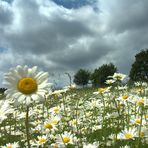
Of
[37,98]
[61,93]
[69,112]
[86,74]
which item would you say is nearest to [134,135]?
[61,93]

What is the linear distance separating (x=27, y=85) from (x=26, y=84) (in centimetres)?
3

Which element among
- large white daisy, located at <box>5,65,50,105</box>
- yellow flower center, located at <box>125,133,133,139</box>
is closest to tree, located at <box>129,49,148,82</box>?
yellow flower center, located at <box>125,133,133,139</box>

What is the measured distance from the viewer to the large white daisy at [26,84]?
11.6ft

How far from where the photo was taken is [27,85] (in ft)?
12.1

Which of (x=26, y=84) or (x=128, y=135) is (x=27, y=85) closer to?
(x=26, y=84)

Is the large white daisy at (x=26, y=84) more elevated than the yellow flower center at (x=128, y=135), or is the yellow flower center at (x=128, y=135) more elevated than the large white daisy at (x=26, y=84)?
the large white daisy at (x=26, y=84)

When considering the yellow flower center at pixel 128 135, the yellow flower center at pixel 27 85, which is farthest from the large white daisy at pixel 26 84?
the yellow flower center at pixel 128 135

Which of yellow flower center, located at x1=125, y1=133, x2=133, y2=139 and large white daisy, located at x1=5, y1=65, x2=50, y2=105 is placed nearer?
large white daisy, located at x1=5, y1=65, x2=50, y2=105

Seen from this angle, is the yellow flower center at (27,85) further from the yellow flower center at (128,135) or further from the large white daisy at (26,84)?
the yellow flower center at (128,135)

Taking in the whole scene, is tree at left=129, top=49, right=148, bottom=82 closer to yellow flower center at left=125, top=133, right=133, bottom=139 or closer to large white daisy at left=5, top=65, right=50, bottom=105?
yellow flower center at left=125, top=133, right=133, bottom=139

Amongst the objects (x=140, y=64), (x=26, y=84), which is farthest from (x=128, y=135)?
(x=140, y=64)

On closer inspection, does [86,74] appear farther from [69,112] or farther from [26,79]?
[26,79]

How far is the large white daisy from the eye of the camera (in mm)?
3549

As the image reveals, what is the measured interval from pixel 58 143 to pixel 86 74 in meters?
105
